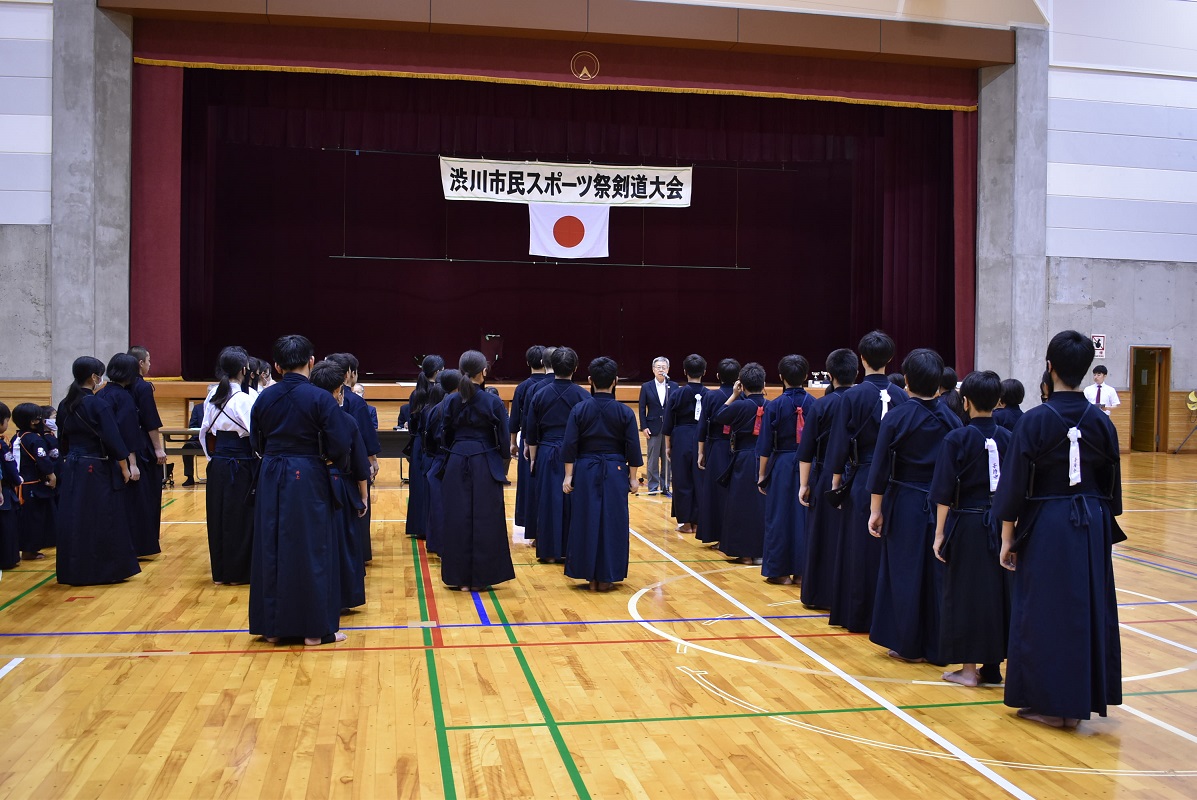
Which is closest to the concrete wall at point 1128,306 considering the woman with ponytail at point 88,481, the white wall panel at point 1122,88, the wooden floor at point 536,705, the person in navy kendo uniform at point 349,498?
the white wall panel at point 1122,88

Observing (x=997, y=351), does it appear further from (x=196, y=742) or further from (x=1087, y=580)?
(x=196, y=742)

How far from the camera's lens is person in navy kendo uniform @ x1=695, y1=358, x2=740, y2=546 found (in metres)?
9.45

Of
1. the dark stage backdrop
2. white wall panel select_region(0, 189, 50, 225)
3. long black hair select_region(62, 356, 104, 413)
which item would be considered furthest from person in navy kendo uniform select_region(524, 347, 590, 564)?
white wall panel select_region(0, 189, 50, 225)

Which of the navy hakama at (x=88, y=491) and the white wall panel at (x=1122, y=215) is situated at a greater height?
the white wall panel at (x=1122, y=215)

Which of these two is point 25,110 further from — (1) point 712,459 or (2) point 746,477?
(2) point 746,477

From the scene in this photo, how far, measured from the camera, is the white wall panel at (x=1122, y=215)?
17.8m

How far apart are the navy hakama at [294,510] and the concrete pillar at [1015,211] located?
14.1 meters

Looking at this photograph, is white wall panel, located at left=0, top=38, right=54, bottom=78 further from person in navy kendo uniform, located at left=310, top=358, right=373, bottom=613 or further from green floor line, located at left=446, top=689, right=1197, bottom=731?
green floor line, located at left=446, top=689, right=1197, bottom=731

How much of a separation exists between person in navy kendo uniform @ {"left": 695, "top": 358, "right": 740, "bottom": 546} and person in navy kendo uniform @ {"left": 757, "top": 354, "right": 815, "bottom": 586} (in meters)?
1.38

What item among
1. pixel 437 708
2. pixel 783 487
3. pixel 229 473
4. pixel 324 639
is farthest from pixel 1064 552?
pixel 229 473

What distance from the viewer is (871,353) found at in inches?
255

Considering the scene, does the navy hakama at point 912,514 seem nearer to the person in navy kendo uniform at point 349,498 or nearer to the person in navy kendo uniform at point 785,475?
the person in navy kendo uniform at point 785,475

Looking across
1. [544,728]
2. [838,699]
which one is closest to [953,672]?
[838,699]

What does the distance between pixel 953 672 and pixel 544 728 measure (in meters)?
2.33
